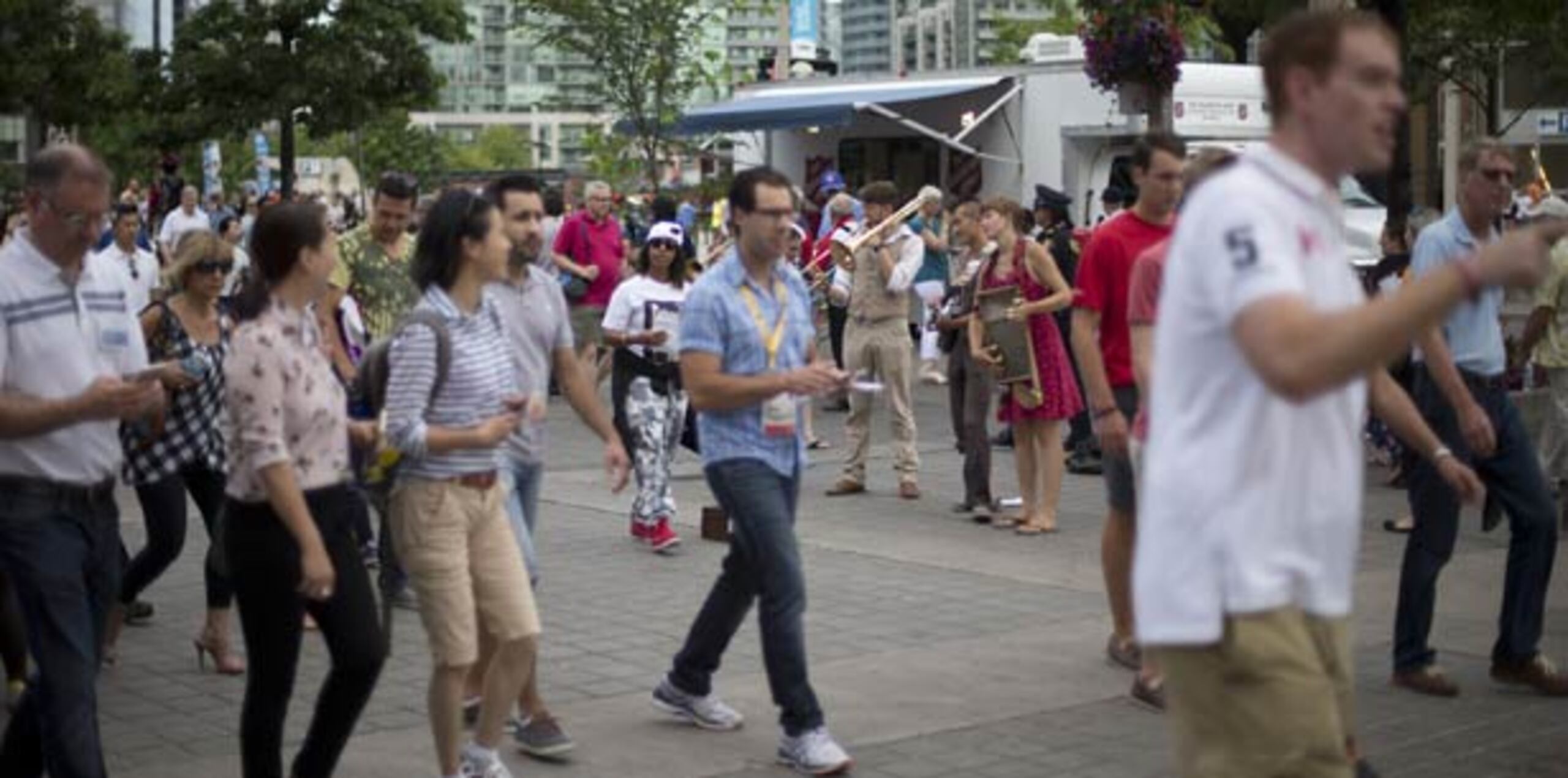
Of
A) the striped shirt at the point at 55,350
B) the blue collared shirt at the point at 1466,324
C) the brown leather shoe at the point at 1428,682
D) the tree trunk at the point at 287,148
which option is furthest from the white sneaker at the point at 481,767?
the tree trunk at the point at 287,148

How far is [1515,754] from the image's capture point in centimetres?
736

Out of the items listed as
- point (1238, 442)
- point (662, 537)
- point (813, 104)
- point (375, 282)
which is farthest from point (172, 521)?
point (813, 104)

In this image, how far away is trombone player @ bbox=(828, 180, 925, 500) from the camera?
14016 millimetres

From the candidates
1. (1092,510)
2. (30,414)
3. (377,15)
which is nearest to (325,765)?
(30,414)

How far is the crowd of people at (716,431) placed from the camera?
12.7 ft

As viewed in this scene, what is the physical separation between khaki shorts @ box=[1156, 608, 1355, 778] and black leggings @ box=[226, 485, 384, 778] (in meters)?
2.64

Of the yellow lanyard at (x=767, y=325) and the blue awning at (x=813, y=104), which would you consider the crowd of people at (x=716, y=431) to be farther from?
the blue awning at (x=813, y=104)

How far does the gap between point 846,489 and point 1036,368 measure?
79.8 inches

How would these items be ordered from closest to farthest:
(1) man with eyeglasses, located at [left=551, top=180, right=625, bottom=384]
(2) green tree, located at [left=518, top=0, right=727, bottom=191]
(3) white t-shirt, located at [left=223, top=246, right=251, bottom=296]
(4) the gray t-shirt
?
(4) the gray t-shirt, (3) white t-shirt, located at [left=223, top=246, right=251, bottom=296], (1) man with eyeglasses, located at [left=551, top=180, right=625, bottom=384], (2) green tree, located at [left=518, top=0, right=727, bottom=191]

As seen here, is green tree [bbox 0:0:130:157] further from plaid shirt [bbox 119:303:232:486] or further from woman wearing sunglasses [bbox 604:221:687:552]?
plaid shirt [bbox 119:303:232:486]

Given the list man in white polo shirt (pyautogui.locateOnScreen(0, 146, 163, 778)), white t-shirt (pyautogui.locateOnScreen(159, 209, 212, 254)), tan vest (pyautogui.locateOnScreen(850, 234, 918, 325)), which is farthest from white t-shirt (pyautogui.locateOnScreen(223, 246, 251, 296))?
white t-shirt (pyautogui.locateOnScreen(159, 209, 212, 254))

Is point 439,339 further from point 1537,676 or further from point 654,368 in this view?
point 654,368

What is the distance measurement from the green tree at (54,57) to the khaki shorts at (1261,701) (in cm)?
3450

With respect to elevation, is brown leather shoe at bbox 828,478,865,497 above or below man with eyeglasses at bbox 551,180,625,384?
below
